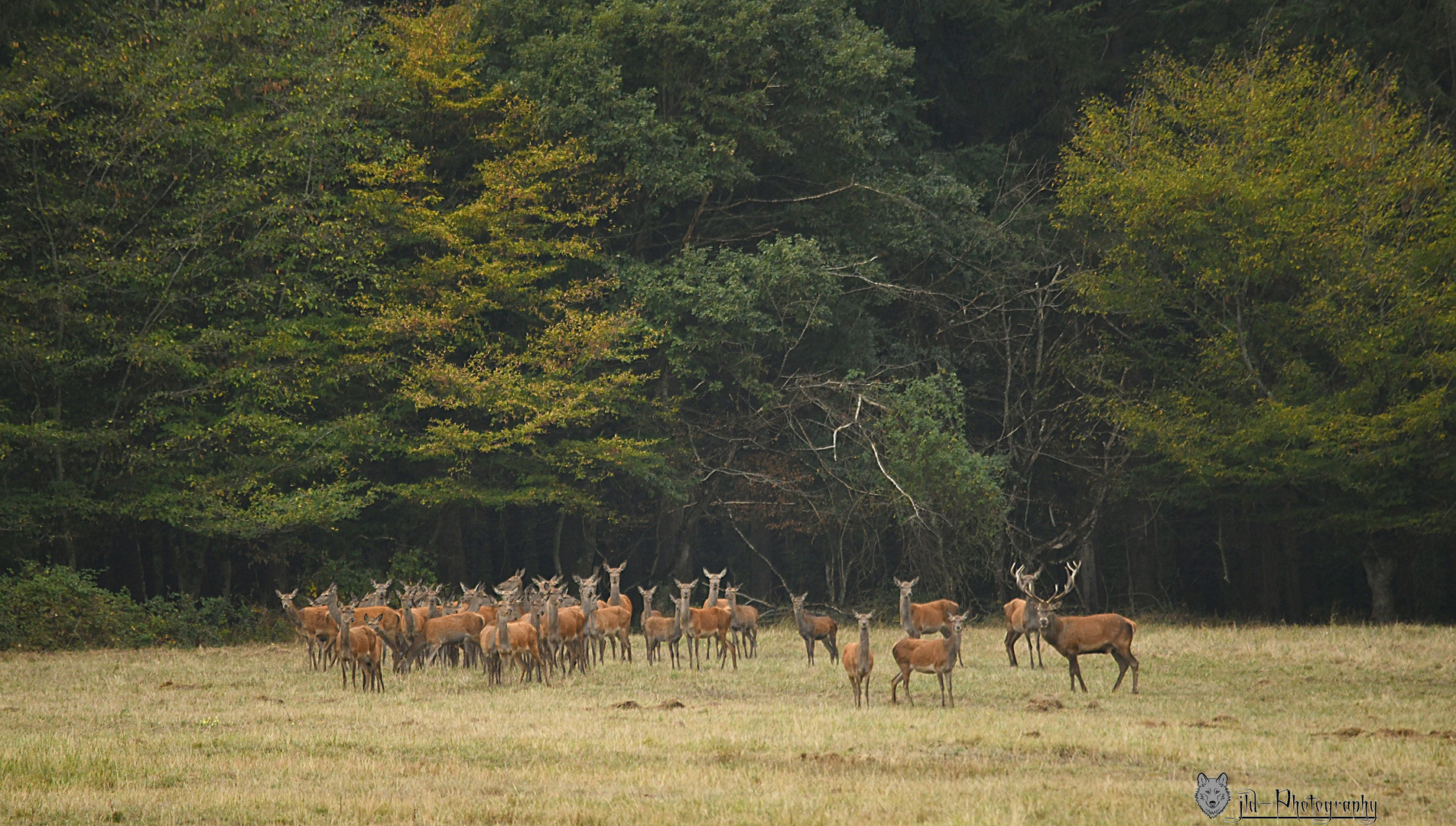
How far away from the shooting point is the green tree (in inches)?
946

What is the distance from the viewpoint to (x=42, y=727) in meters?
12.6

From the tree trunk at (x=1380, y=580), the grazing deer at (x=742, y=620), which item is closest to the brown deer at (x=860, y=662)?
the grazing deer at (x=742, y=620)

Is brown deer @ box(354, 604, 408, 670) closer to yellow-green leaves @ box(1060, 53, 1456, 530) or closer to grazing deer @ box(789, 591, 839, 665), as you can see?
grazing deer @ box(789, 591, 839, 665)

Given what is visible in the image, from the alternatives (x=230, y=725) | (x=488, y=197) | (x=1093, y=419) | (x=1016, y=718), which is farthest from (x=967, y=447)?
(x=230, y=725)

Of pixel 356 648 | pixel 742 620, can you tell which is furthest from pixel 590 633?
pixel 356 648

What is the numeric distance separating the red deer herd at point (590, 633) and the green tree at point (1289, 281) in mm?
7550

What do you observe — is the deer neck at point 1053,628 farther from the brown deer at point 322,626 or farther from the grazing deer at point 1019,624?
the brown deer at point 322,626

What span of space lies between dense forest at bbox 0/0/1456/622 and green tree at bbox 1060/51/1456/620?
10 cm

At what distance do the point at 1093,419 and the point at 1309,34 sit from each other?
337 inches

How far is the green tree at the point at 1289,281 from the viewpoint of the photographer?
2403 cm

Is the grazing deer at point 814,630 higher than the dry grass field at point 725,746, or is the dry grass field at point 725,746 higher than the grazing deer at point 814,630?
the grazing deer at point 814,630

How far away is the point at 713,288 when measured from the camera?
2562cm

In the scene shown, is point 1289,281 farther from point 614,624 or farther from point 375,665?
point 375,665

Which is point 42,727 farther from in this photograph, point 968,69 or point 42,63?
point 968,69
